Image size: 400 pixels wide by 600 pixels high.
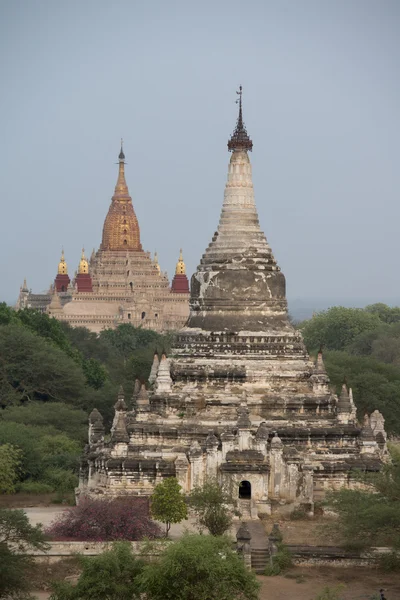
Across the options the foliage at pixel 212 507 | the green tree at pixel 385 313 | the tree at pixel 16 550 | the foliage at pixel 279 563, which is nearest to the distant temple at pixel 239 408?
the foliage at pixel 212 507

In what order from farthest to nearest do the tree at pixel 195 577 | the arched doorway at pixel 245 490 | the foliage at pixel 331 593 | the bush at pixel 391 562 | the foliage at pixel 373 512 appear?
the arched doorway at pixel 245 490 < the foliage at pixel 373 512 < the bush at pixel 391 562 < the foliage at pixel 331 593 < the tree at pixel 195 577

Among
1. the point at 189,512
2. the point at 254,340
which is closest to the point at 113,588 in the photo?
the point at 189,512

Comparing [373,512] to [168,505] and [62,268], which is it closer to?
[168,505]

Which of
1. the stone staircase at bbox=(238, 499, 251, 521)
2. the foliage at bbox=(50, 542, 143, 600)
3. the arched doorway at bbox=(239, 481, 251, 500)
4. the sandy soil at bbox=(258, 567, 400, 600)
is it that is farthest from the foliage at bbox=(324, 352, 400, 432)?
the foliage at bbox=(50, 542, 143, 600)

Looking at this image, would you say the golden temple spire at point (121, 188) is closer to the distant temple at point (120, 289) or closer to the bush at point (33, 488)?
the distant temple at point (120, 289)

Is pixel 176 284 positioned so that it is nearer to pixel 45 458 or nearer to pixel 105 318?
pixel 105 318

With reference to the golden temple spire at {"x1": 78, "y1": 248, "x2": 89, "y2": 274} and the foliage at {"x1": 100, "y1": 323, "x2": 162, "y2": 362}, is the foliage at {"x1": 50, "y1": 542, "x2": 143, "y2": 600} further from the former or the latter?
the golden temple spire at {"x1": 78, "y1": 248, "x2": 89, "y2": 274}

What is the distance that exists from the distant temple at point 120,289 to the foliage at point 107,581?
111 m

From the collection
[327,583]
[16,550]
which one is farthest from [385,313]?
[16,550]

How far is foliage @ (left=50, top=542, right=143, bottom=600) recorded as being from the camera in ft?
107

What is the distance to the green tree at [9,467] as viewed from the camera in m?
48.4

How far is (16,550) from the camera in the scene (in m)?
37.4

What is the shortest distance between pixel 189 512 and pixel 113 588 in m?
11.5

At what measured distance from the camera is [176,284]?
15562 centimetres
